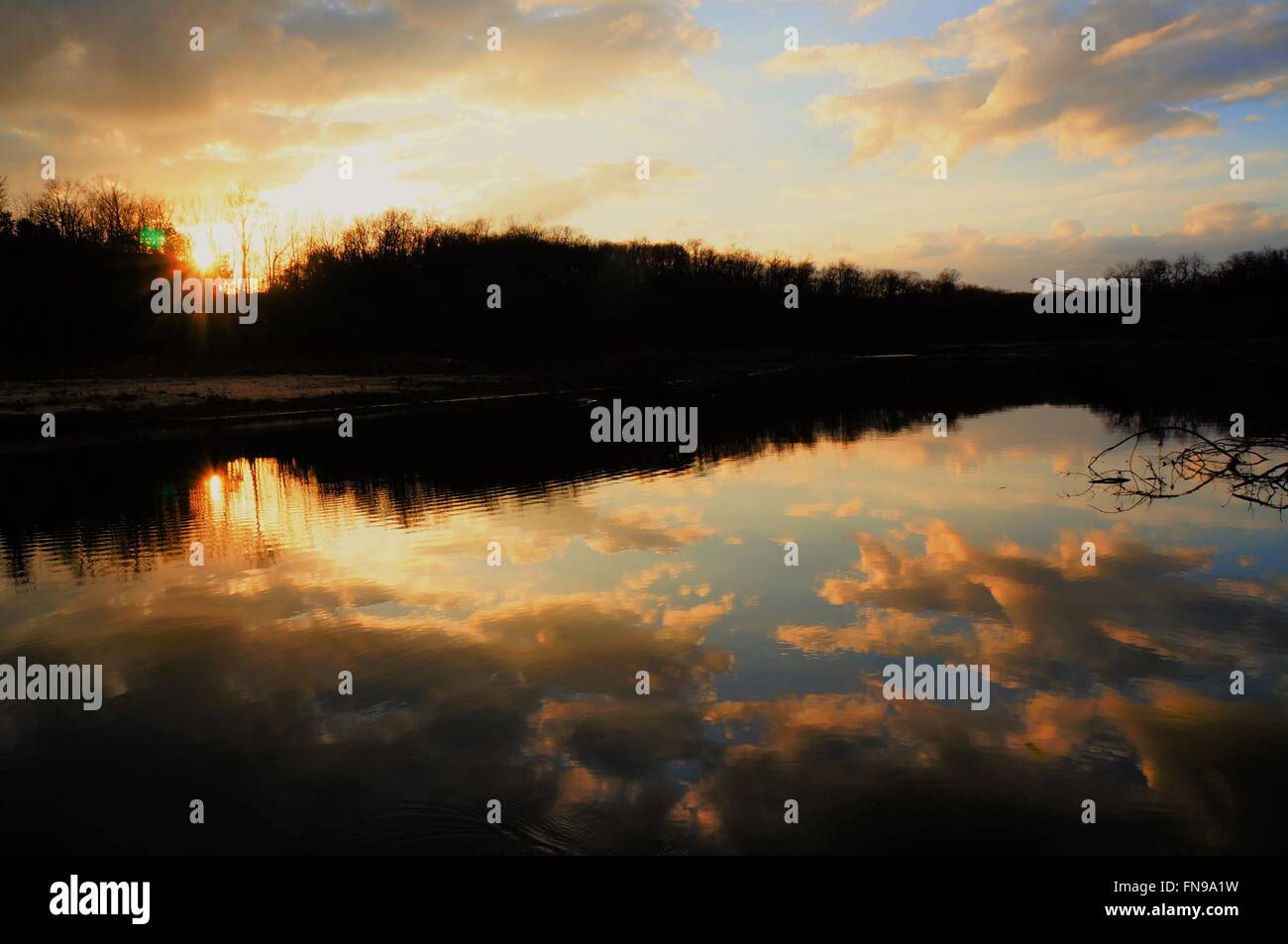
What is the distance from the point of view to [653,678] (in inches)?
320

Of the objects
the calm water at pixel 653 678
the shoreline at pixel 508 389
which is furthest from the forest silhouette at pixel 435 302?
the calm water at pixel 653 678

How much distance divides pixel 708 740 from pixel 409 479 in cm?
1614

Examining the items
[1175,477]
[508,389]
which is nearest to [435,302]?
[508,389]

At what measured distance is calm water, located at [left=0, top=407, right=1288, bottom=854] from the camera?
18.4 feet

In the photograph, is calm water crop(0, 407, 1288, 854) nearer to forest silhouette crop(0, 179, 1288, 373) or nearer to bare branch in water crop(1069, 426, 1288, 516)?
bare branch in water crop(1069, 426, 1288, 516)

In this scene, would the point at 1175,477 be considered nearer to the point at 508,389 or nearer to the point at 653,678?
the point at 653,678

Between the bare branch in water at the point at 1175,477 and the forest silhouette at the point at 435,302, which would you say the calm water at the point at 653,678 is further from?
the forest silhouette at the point at 435,302

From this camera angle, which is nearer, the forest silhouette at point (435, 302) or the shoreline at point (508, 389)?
the shoreline at point (508, 389)


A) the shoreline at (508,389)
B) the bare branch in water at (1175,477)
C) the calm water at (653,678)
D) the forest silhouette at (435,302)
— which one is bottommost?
the calm water at (653,678)

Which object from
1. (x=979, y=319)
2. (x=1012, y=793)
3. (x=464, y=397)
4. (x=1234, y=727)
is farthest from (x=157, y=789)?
(x=979, y=319)

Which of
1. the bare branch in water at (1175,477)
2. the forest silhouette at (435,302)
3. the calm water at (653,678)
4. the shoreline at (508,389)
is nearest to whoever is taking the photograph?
the calm water at (653,678)

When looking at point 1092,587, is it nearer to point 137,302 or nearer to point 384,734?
point 384,734

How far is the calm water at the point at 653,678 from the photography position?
18.4 feet

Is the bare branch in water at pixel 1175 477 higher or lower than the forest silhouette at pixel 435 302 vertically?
lower
